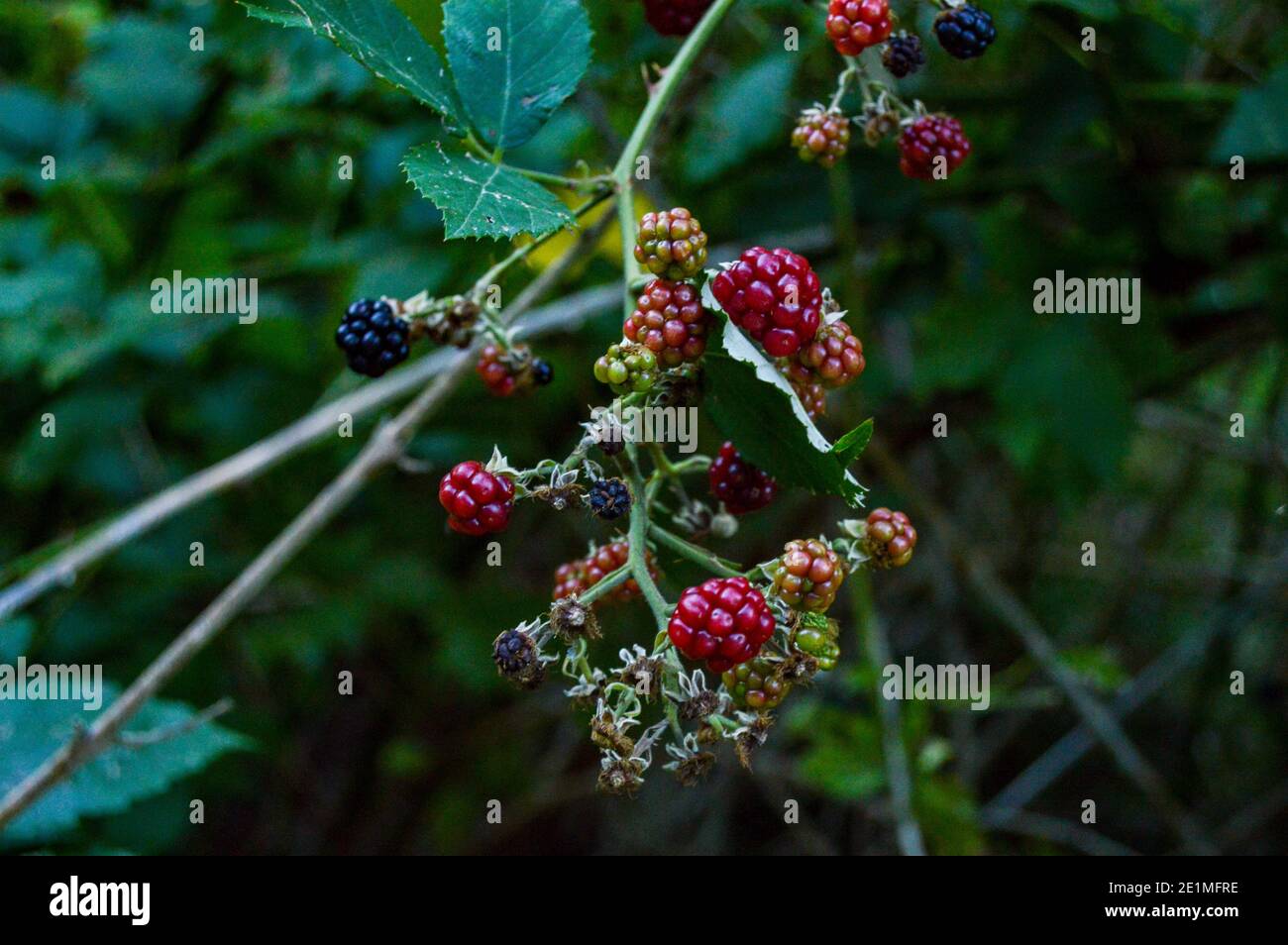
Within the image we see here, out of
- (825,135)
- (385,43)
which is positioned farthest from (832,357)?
(385,43)

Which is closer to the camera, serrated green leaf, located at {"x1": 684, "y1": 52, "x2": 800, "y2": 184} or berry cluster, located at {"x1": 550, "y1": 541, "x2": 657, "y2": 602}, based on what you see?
berry cluster, located at {"x1": 550, "y1": 541, "x2": 657, "y2": 602}

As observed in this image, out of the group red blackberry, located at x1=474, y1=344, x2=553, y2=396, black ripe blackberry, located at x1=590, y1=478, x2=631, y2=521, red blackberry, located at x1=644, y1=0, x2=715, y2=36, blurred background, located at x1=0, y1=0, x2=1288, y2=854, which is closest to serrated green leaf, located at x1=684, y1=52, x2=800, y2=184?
blurred background, located at x1=0, y1=0, x2=1288, y2=854

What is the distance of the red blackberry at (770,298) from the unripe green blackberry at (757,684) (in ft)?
0.90

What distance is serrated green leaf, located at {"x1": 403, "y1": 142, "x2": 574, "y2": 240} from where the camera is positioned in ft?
3.02

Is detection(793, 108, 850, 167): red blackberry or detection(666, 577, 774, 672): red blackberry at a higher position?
detection(793, 108, 850, 167): red blackberry

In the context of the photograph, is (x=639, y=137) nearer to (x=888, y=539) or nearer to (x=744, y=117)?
(x=888, y=539)

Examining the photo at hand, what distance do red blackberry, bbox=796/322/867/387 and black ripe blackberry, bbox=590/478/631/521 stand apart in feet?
0.66

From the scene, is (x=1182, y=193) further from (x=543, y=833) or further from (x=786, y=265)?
(x=543, y=833)

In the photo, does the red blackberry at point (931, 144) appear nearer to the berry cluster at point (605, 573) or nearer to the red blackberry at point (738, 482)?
the red blackberry at point (738, 482)

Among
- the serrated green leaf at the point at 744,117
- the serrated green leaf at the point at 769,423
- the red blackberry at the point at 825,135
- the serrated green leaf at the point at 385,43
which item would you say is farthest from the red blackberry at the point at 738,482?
the serrated green leaf at the point at 744,117

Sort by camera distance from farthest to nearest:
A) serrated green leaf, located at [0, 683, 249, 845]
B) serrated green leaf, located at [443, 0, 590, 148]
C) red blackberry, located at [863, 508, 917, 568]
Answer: serrated green leaf, located at [0, 683, 249, 845] → serrated green leaf, located at [443, 0, 590, 148] → red blackberry, located at [863, 508, 917, 568]

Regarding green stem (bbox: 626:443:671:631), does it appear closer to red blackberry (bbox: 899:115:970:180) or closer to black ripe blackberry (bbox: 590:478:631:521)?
black ripe blackberry (bbox: 590:478:631:521)

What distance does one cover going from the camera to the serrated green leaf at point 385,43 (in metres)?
0.97
